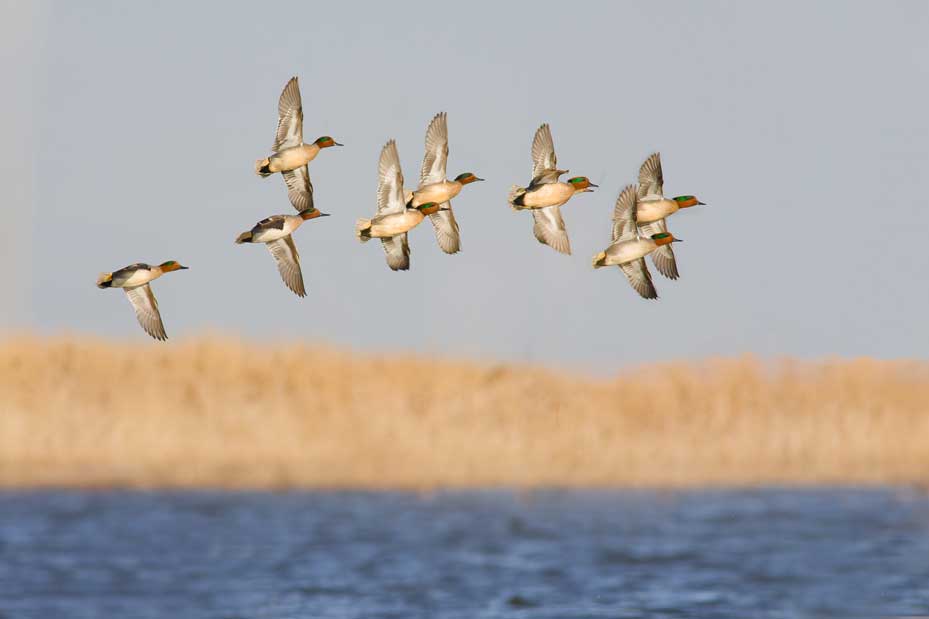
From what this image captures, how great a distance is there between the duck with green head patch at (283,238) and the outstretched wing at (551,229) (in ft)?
1.86

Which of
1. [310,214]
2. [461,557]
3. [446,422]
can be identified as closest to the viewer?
[310,214]

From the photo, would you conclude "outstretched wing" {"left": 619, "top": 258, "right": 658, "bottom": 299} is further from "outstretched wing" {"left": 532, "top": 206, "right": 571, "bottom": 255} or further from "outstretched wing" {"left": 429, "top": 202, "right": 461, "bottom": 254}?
"outstretched wing" {"left": 429, "top": 202, "right": 461, "bottom": 254}

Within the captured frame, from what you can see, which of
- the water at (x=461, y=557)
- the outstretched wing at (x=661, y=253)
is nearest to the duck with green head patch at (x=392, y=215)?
the outstretched wing at (x=661, y=253)

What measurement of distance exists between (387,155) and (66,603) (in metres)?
35.2

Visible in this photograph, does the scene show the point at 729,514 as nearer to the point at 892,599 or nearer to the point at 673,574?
the point at 673,574

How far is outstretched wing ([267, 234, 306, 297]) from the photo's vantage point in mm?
3095

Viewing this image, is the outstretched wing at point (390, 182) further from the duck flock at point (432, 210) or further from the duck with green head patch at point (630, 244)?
the duck with green head patch at point (630, 244)

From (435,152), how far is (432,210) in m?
0.31

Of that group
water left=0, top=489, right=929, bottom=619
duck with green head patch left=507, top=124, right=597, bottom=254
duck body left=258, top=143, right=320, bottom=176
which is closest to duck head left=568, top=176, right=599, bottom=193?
duck with green head patch left=507, top=124, right=597, bottom=254

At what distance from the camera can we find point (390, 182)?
11.5 feet

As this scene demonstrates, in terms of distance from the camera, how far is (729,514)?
56125 millimetres

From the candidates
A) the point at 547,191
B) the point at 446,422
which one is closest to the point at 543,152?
the point at 547,191

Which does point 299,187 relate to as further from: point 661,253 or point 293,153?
point 661,253

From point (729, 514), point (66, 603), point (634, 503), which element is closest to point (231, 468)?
point (66, 603)
